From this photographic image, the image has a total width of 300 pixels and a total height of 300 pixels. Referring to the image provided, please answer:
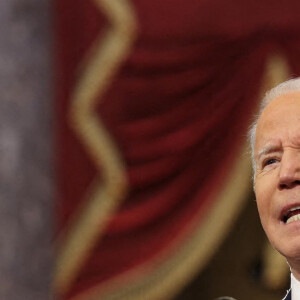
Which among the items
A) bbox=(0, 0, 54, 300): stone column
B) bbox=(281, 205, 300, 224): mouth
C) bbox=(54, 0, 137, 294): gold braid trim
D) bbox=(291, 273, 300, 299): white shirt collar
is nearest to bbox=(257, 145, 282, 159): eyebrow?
bbox=(281, 205, 300, 224): mouth

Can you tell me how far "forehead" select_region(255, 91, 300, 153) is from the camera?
172 centimetres

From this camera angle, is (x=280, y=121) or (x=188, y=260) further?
(x=188, y=260)

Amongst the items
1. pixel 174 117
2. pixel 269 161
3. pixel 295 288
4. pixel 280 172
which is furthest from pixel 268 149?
pixel 174 117

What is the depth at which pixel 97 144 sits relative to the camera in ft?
11.6

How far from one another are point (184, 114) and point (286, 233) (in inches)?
76.0

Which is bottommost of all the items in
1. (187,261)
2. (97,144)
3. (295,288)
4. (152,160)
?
(295,288)

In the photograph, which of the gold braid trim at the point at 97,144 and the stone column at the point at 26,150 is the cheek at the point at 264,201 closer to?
the gold braid trim at the point at 97,144

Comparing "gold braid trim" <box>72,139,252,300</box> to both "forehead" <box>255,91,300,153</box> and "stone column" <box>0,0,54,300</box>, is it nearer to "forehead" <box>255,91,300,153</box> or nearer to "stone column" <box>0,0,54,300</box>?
"stone column" <box>0,0,54,300</box>

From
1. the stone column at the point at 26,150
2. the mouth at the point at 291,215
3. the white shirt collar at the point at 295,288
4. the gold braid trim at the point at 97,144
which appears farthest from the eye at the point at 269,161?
the stone column at the point at 26,150

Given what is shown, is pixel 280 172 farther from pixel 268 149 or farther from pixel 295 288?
pixel 295 288

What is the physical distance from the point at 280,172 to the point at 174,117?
1.89m

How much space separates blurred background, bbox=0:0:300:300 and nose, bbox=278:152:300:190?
1.72 m

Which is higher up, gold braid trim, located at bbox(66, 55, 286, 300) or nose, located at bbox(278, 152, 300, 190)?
gold braid trim, located at bbox(66, 55, 286, 300)

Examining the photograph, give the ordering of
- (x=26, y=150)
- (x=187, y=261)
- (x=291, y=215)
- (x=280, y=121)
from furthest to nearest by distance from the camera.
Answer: (x=26, y=150) → (x=187, y=261) → (x=280, y=121) → (x=291, y=215)
